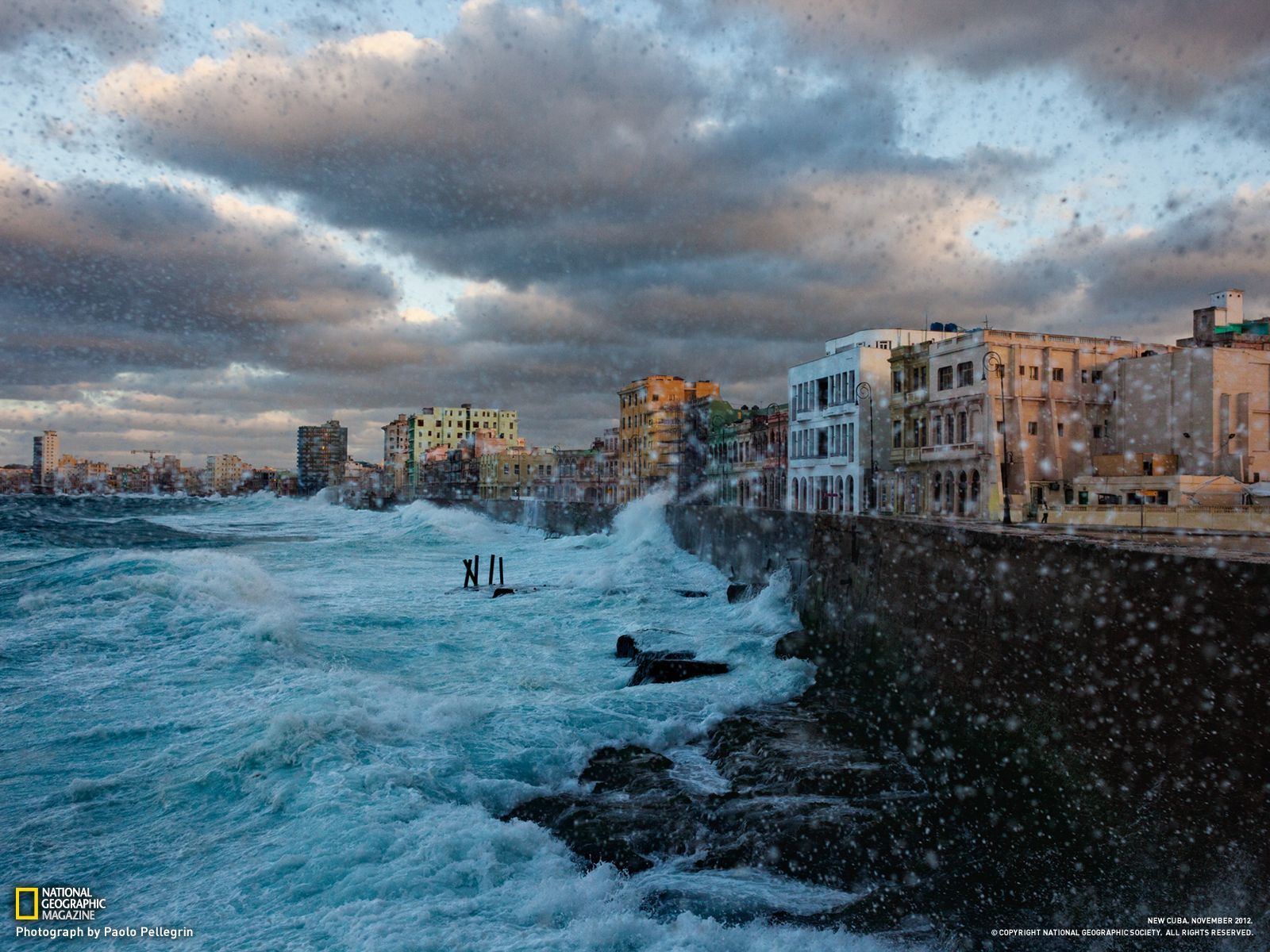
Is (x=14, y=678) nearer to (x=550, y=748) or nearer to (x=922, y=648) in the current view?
(x=550, y=748)

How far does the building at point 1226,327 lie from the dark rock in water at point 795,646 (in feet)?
98.7

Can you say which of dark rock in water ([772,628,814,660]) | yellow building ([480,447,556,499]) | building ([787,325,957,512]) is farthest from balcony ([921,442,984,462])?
yellow building ([480,447,556,499])

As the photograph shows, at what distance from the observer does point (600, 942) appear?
7.29 m

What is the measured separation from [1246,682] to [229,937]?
9.23 meters

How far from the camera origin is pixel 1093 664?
8.68 metres

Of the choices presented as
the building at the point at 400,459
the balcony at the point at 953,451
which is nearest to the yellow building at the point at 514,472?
the building at the point at 400,459

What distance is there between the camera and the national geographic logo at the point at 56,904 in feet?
25.9

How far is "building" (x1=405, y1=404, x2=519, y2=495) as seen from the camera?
17246cm

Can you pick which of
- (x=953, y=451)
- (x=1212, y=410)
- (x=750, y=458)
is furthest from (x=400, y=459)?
(x=1212, y=410)

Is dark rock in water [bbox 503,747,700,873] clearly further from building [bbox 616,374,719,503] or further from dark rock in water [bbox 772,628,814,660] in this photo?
building [bbox 616,374,719,503]

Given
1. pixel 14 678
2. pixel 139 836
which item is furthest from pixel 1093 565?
pixel 14 678

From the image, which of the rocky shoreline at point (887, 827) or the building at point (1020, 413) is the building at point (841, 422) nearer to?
the building at point (1020, 413)

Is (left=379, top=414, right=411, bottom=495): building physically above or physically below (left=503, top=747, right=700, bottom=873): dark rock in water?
above

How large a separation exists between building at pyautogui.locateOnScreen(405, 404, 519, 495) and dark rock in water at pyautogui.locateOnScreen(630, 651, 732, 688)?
15258 centimetres
